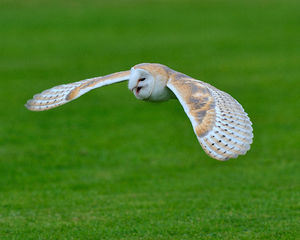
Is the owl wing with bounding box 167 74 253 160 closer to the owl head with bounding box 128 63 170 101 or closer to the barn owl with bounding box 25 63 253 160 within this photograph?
the barn owl with bounding box 25 63 253 160

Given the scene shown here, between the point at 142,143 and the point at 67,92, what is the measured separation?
17.0 ft

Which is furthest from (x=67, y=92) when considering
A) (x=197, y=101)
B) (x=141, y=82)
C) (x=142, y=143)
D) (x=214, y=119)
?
(x=142, y=143)

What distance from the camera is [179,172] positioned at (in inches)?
443

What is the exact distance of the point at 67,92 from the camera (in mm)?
7918

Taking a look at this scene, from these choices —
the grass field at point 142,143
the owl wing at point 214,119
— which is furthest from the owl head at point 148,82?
the grass field at point 142,143

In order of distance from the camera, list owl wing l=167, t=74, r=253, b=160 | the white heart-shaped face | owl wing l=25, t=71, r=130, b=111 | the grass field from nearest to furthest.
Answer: owl wing l=167, t=74, r=253, b=160 → the white heart-shaped face → owl wing l=25, t=71, r=130, b=111 → the grass field

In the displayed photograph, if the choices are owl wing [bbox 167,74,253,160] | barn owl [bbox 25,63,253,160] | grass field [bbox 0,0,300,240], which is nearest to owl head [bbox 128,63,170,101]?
barn owl [bbox 25,63,253,160]

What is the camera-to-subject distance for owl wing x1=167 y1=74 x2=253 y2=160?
19.9 ft

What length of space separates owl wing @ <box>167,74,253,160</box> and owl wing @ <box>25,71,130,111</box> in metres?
0.64

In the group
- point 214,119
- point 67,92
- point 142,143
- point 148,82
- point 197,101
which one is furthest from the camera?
point 142,143

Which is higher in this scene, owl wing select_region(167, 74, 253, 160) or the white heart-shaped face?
the white heart-shaped face

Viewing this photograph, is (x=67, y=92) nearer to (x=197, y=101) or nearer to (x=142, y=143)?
(x=197, y=101)

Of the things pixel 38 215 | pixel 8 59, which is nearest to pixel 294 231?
pixel 38 215

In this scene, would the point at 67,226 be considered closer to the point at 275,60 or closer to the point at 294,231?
the point at 294,231
